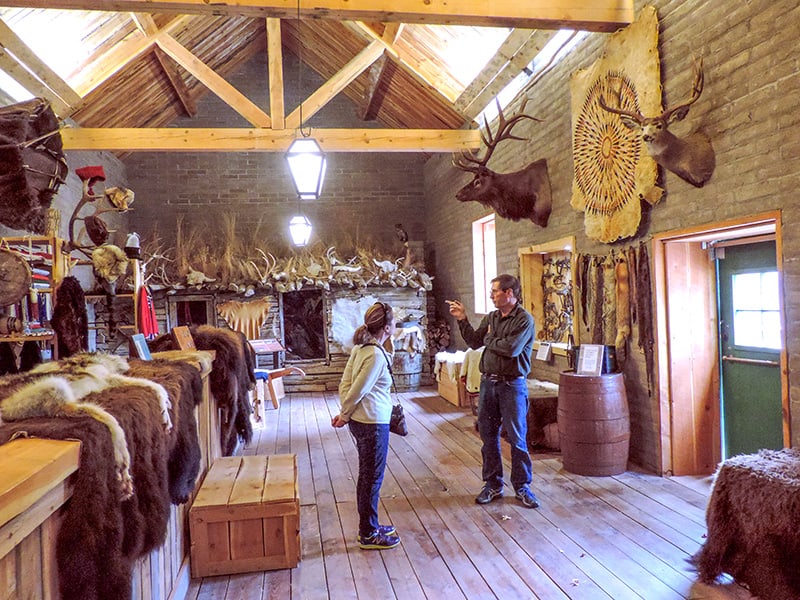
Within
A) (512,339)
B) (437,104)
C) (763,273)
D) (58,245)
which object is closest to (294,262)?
(437,104)

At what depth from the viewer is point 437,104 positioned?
28.5 feet

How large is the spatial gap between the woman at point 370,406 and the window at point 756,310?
8.62ft

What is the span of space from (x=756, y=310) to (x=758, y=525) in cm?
199

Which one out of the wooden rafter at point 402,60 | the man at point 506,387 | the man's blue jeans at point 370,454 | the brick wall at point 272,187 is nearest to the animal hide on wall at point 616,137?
the man at point 506,387

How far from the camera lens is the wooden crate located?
3012 mm

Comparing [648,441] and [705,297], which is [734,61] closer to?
[705,297]

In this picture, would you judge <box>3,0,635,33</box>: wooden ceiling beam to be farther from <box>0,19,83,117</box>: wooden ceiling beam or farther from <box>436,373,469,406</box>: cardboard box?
<box>436,373,469,406</box>: cardboard box

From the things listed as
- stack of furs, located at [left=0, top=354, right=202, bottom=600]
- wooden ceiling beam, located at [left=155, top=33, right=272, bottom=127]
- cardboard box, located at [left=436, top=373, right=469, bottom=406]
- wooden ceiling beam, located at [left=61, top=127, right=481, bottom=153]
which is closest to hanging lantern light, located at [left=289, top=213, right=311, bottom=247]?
wooden ceiling beam, located at [left=61, top=127, right=481, bottom=153]

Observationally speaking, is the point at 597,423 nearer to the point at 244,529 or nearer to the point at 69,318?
the point at 244,529

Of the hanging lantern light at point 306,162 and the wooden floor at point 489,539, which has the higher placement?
the hanging lantern light at point 306,162

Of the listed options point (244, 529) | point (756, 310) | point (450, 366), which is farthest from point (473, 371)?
point (244, 529)

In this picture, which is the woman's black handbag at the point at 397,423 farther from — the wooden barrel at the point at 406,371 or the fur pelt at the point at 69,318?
the wooden barrel at the point at 406,371

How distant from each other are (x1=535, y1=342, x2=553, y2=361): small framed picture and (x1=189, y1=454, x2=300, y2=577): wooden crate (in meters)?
3.81

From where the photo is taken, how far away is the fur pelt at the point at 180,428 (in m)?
2.24
